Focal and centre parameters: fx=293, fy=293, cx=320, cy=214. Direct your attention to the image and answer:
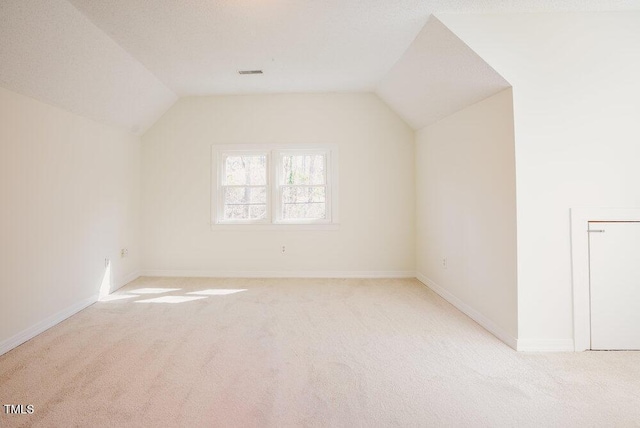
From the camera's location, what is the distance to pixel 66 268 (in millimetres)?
2996

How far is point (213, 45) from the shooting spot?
9.50ft

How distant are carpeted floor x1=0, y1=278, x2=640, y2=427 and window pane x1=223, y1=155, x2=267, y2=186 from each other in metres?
2.08

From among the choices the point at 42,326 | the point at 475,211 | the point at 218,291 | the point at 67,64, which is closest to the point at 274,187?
the point at 218,291

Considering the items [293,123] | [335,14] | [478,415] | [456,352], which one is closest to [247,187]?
[293,123]

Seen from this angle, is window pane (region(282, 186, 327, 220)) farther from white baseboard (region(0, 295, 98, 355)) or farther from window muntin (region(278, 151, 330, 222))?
white baseboard (region(0, 295, 98, 355))

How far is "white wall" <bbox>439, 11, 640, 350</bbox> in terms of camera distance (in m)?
2.25

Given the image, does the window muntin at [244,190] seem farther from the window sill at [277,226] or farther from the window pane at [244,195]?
the window sill at [277,226]

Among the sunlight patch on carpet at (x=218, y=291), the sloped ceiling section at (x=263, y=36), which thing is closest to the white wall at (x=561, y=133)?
the sloped ceiling section at (x=263, y=36)

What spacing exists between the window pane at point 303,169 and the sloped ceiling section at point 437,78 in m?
1.41

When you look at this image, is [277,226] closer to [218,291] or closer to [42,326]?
[218,291]

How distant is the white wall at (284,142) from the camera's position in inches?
172

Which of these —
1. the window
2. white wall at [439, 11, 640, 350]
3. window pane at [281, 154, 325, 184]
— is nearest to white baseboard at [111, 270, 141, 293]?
the window

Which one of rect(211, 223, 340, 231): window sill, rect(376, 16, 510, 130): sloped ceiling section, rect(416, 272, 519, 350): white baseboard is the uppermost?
rect(376, 16, 510, 130): sloped ceiling section

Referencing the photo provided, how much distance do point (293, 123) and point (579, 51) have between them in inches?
126
